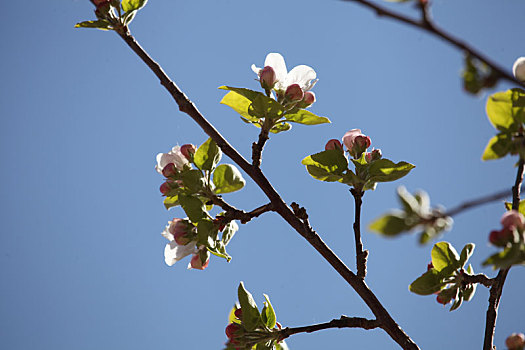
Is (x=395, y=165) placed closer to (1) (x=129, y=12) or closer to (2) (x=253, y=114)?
(2) (x=253, y=114)

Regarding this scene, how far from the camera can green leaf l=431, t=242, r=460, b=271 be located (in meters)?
0.68

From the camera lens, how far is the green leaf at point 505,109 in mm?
526

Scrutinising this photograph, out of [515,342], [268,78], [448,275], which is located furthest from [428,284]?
[268,78]

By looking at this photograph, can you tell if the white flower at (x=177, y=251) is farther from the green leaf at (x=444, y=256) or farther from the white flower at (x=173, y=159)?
the green leaf at (x=444, y=256)

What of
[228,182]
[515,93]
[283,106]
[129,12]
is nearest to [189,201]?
[228,182]

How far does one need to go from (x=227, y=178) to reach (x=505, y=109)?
14.1 inches

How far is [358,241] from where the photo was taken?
0.71 m

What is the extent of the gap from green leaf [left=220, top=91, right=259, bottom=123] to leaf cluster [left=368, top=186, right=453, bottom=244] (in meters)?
0.40

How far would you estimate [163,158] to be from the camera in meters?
0.76

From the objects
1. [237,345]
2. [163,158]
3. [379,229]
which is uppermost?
[163,158]

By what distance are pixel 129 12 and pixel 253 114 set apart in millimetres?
236

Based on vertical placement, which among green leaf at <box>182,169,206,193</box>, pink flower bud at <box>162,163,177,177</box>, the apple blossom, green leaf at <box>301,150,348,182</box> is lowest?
the apple blossom

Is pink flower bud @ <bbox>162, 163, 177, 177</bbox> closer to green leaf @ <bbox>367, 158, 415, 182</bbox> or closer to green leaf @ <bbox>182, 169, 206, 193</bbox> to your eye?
green leaf @ <bbox>182, 169, 206, 193</bbox>

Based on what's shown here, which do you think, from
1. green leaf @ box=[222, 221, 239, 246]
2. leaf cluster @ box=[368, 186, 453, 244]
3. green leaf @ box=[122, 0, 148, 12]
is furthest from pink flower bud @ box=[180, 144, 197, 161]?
leaf cluster @ box=[368, 186, 453, 244]
